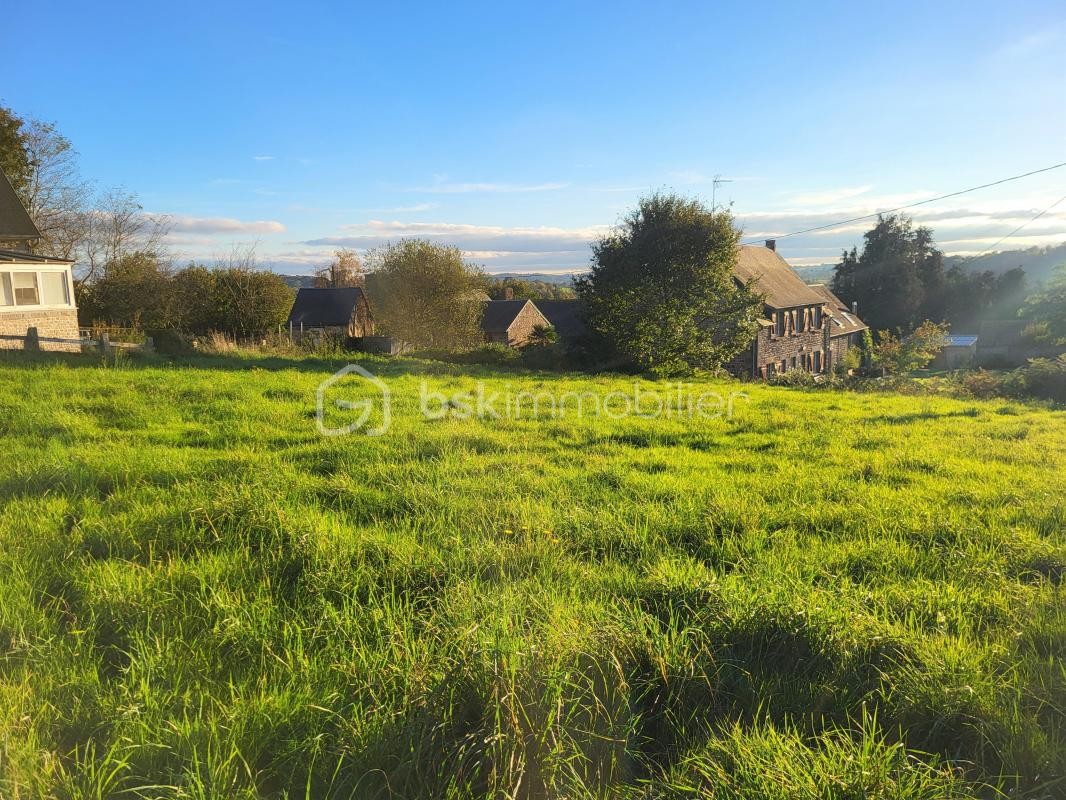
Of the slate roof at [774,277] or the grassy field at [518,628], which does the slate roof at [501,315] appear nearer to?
the slate roof at [774,277]

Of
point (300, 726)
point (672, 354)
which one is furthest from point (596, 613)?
point (672, 354)

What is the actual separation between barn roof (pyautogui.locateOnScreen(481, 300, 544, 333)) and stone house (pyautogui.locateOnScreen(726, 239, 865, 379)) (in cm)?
1932

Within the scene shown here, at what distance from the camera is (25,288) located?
65.9 feet

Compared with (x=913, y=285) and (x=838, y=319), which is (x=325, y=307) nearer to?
(x=838, y=319)

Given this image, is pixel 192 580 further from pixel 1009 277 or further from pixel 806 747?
pixel 1009 277

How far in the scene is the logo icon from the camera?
793cm

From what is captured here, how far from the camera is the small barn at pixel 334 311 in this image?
151 ft

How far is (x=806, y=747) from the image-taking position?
7.18 feet

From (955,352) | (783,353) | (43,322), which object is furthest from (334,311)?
(955,352)

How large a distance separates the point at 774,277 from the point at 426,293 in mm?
21351

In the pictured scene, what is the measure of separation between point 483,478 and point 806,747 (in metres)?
3.92

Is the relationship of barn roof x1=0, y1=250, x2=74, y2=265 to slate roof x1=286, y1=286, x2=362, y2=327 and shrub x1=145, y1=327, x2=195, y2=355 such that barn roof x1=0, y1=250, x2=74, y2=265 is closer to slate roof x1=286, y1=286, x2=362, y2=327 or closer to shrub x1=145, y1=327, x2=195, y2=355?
shrub x1=145, y1=327, x2=195, y2=355

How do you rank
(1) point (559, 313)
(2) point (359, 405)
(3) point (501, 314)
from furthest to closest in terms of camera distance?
(1) point (559, 313) < (3) point (501, 314) < (2) point (359, 405)

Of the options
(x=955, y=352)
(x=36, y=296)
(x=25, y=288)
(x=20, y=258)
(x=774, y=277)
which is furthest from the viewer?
(x=955, y=352)
